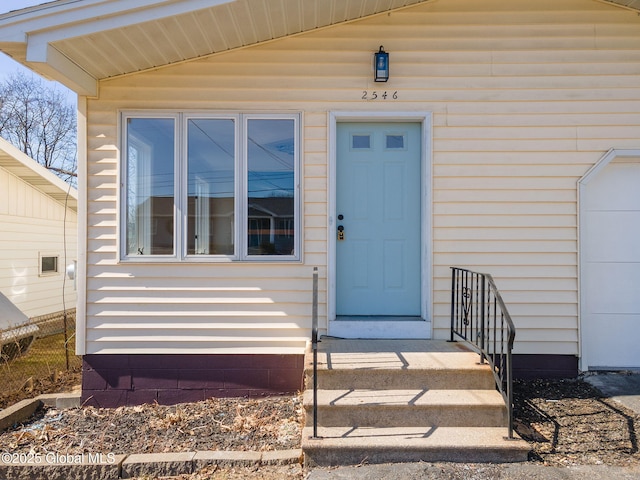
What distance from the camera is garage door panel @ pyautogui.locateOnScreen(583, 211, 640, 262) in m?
4.47

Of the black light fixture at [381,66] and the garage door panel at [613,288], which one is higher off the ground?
the black light fixture at [381,66]

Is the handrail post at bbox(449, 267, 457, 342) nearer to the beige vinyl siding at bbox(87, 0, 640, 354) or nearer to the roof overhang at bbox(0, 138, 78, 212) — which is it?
the beige vinyl siding at bbox(87, 0, 640, 354)

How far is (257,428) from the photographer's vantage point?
3.63m

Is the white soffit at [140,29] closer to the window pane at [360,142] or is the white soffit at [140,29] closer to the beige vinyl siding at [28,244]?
the window pane at [360,142]

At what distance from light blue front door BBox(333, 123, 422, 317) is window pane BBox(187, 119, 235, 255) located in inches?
43.4

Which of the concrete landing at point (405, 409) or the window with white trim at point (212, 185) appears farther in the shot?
the window with white trim at point (212, 185)

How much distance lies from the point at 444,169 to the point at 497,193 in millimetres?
565

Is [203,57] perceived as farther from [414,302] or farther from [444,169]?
[414,302]

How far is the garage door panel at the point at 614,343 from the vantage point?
175 inches

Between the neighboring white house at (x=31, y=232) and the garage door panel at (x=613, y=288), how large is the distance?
305 inches

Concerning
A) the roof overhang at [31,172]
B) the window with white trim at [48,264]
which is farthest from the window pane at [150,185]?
the window with white trim at [48,264]

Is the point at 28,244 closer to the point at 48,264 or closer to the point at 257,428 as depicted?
the point at 48,264

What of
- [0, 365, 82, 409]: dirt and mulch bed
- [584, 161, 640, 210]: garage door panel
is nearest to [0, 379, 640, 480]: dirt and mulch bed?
[0, 365, 82, 409]: dirt and mulch bed

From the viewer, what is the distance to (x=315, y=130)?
429cm
